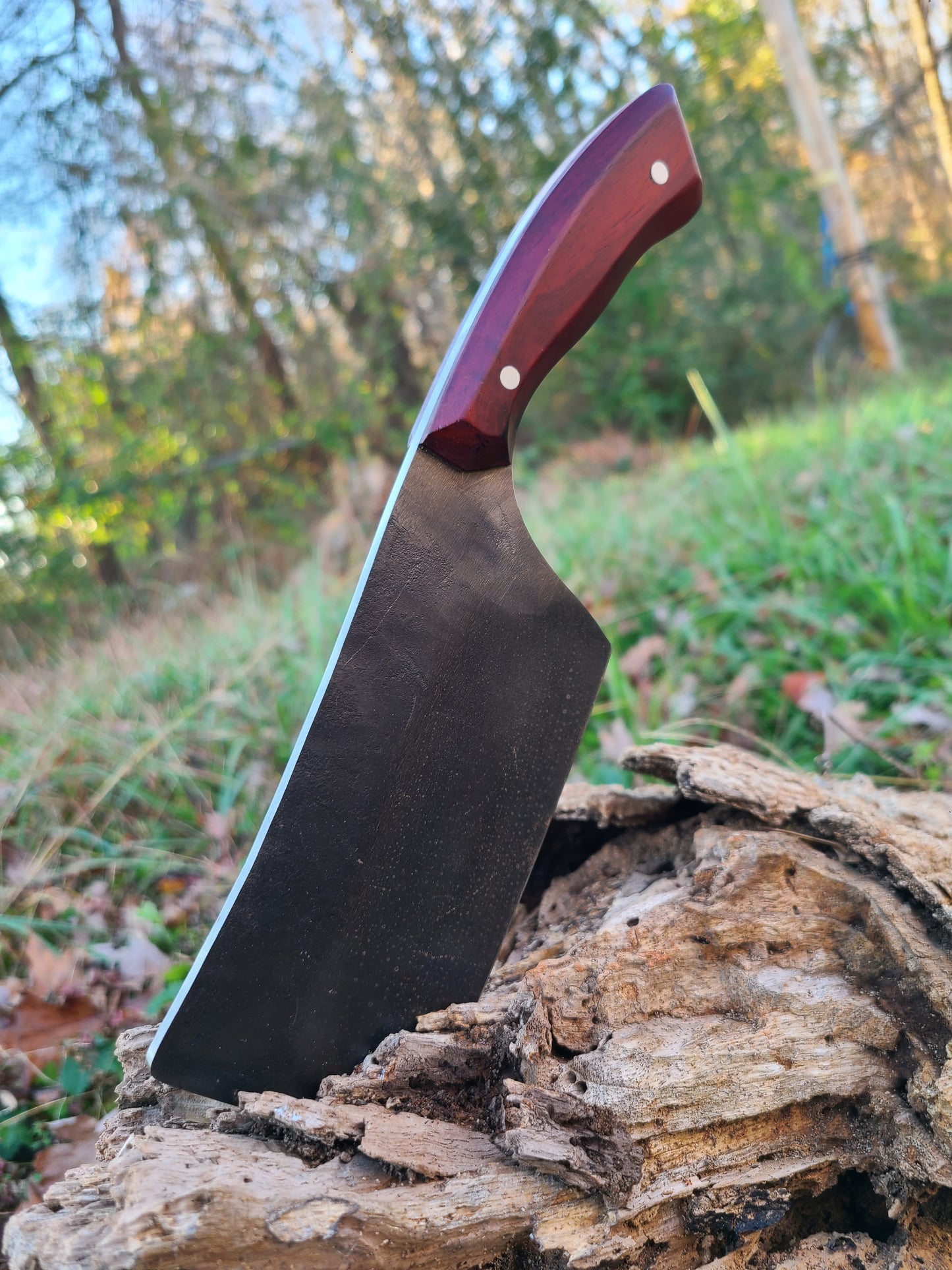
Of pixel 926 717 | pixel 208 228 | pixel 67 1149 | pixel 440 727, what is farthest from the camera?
pixel 208 228

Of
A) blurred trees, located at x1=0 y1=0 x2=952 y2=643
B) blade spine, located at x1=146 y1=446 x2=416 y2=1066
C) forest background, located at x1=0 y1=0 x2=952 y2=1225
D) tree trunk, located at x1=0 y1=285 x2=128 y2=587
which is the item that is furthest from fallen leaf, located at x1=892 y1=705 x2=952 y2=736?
tree trunk, located at x1=0 y1=285 x2=128 y2=587

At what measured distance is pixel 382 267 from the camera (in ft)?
29.7

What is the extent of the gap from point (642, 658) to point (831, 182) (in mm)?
7752

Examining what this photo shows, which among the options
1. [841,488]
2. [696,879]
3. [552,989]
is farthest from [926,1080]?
[841,488]

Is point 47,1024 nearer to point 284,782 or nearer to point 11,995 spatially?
point 11,995

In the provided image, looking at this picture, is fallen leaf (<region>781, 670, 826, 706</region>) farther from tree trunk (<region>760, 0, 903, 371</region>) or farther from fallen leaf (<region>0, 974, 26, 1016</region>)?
tree trunk (<region>760, 0, 903, 371</region>)

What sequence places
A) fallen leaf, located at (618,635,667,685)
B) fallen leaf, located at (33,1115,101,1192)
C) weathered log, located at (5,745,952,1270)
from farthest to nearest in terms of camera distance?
fallen leaf, located at (618,635,667,685)
fallen leaf, located at (33,1115,101,1192)
weathered log, located at (5,745,952,1270)

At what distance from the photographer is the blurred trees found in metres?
7.35

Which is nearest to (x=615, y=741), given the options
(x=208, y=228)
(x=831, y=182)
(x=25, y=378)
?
(x=25, y=378)

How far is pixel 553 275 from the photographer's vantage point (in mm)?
1198

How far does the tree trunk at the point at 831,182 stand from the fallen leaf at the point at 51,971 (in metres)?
9.25

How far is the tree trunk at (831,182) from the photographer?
8.01m

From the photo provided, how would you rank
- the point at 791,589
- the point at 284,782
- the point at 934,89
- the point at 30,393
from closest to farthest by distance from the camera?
the point at 284,782, the point at 791,589, the point at 30,393, the point at 934,89

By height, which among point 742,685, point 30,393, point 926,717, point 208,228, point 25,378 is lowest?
point 926,717
